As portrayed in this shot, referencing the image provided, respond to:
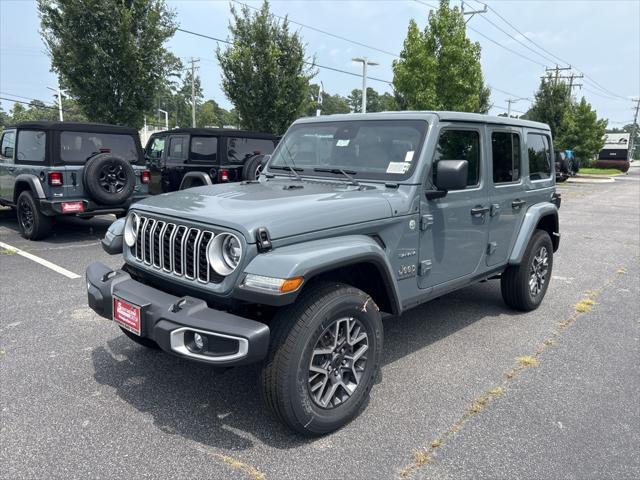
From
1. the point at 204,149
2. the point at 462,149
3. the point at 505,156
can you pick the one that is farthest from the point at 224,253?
the point at 204,149

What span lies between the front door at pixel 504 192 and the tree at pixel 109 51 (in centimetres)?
1041

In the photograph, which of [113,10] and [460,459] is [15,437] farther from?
[113,10]

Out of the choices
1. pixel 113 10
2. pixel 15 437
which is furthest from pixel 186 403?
pixel 113 10

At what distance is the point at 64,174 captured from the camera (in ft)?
26.0

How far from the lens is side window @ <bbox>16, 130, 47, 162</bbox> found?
8.06 metres

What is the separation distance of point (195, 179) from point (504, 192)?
7.03 meters

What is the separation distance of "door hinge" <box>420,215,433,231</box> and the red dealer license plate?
1922 mm

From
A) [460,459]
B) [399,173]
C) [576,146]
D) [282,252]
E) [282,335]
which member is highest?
[576,146]

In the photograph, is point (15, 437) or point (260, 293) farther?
point (15, 437)

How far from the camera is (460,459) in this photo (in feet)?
9.02

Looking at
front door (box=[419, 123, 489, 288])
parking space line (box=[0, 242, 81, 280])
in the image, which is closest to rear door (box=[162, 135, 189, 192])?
parking space line (box=[0, 242, 81, 280])

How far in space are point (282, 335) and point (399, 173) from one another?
1530 mm

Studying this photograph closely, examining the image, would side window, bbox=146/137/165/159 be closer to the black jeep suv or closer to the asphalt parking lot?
the black jeep suv

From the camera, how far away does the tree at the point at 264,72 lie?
49.5ft
